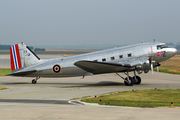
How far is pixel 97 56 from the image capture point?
28.0 m

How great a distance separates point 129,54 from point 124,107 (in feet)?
44.7

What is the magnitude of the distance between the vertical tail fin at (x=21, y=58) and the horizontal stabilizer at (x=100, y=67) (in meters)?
6.86

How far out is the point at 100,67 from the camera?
26.3 metres

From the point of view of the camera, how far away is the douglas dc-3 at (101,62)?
2633 cm

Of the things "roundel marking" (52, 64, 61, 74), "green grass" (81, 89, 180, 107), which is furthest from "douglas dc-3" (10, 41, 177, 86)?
"green grass" (81, 89, 180, 107)

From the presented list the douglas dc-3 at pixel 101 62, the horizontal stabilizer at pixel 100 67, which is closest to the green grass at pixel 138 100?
the horizontal stabilizer at pixel 100 67

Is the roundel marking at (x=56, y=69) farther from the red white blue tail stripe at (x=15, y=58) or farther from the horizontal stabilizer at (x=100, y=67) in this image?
the red white blue tail stripe at (x=15, y=58)

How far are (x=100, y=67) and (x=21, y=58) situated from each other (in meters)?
10.5

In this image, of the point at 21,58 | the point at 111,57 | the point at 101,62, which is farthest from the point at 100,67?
the point at 21,58

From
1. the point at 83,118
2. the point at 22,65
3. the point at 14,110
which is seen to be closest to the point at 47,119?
the point at 83,118

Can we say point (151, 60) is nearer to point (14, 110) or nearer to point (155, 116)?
point (155, 116)

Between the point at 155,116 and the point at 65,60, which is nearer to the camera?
the point at 155,116

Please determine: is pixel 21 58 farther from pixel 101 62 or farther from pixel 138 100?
pixel 138 100

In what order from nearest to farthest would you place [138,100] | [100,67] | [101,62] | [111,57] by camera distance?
[138,100]
[101,62]
[100,67]
[111,57]
